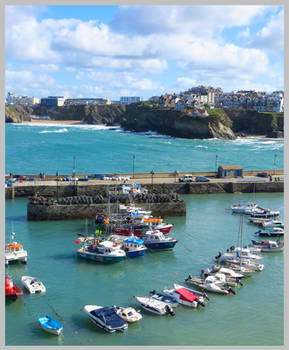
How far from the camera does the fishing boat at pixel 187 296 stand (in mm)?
22250

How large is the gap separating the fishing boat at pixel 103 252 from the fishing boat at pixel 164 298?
510cm

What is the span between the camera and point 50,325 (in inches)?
772

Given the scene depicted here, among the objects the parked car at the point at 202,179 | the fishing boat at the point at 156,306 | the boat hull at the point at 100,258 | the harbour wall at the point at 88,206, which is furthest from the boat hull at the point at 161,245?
the parked car at the point at 202,179

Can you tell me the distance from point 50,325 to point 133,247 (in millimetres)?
9803

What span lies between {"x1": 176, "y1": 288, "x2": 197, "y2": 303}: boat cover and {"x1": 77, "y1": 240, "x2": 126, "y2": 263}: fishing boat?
18.8ft

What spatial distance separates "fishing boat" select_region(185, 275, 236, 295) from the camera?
2394cm

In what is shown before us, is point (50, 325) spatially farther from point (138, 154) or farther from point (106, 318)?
point (138, 154)

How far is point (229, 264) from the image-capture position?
90.1 feet

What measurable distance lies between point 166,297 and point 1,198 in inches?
385

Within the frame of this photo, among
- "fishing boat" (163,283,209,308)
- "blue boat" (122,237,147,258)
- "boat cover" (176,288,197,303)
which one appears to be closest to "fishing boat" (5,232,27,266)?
"blue boat" (122,237,147,258)

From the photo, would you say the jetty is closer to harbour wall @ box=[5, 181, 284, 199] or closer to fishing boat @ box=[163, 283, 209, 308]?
harbour wall @ box=[5, 181, 284, 199]

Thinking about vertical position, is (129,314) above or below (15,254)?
below

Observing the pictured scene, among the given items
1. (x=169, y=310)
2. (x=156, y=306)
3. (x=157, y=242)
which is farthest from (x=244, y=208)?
(x=156, y=306)

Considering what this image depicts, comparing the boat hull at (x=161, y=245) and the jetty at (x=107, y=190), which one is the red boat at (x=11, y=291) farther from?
the jetty at (x=107, y=190)
